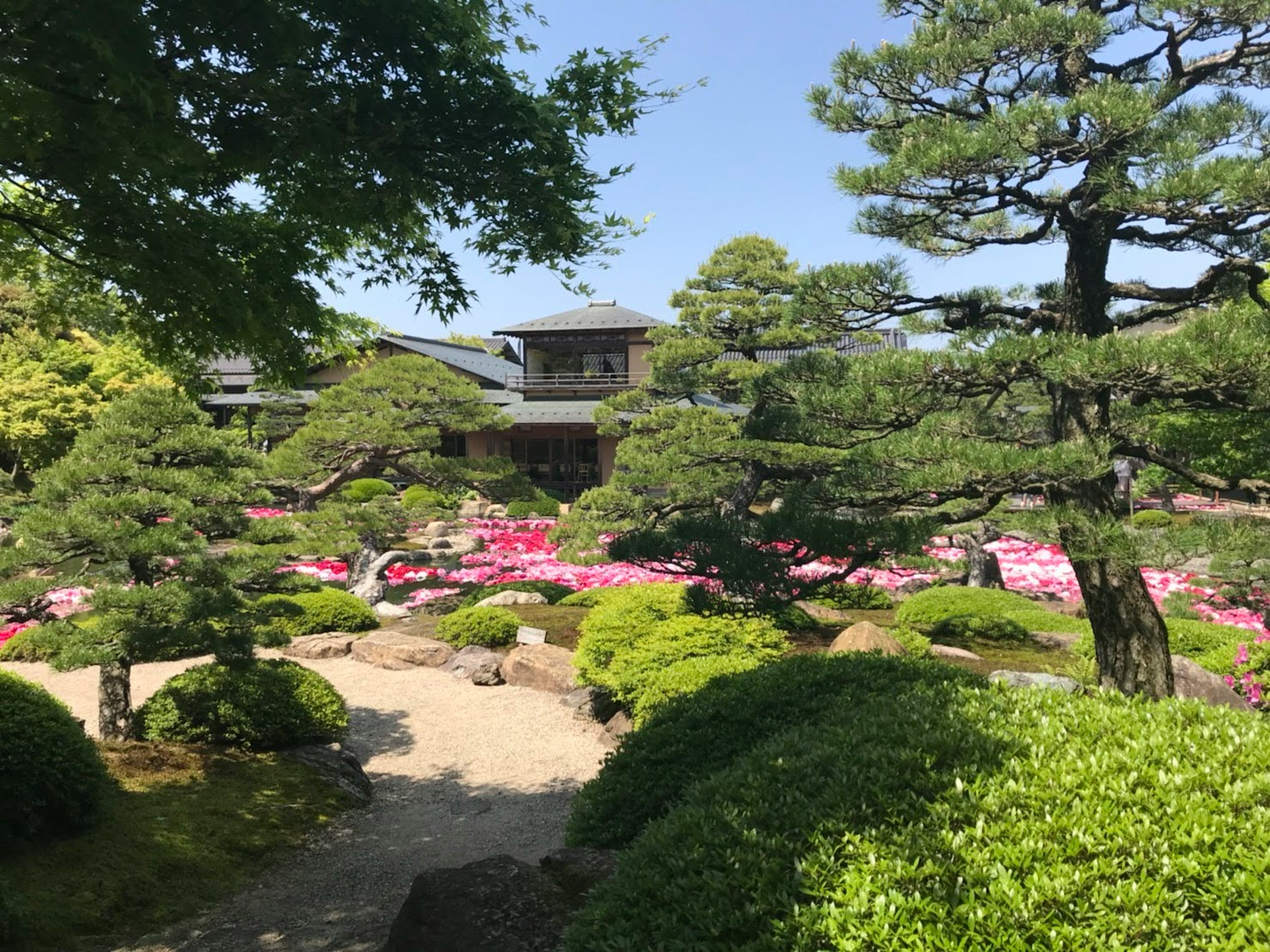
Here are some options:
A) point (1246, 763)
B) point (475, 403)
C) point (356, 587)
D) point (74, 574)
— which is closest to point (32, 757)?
point (74, 574)

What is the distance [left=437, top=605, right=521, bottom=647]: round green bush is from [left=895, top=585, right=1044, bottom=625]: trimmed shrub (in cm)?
549

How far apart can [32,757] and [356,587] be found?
1016 centimetres

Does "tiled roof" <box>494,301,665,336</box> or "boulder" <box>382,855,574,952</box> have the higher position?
"tiled roof" <box>494,301,665,336</box>

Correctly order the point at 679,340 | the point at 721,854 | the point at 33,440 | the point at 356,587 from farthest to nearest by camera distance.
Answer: the point at 33,440 < the point at 356,587 < the point at 679,340 < the point at 721,854

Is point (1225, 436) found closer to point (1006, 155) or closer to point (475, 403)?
point (1006, 155)

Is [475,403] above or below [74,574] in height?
above

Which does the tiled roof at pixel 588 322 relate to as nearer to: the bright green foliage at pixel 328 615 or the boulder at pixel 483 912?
the bright green foliage at pixel 328 615

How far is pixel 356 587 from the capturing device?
14977 millimetres

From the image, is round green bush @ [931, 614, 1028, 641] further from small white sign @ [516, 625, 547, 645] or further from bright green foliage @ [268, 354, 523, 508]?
bright green foliage @ [268, 354, 523, 508]

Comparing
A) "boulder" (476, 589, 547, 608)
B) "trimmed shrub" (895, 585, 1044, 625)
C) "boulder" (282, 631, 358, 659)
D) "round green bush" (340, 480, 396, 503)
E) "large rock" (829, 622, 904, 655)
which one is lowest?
"boulder" (282, 631, 358, 659)

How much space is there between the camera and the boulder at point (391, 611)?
13672 mm

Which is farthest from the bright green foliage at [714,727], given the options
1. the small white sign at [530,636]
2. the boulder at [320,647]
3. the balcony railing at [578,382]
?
the balcony railing at [578,382]

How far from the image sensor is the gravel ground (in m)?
4.60

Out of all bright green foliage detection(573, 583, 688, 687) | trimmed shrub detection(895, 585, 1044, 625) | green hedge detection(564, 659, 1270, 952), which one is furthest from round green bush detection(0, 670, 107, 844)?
trimmed shrub detection(895, 585, 1044, 625)
